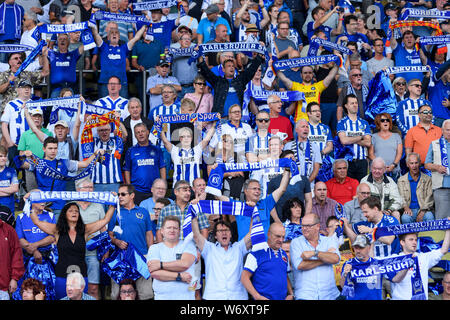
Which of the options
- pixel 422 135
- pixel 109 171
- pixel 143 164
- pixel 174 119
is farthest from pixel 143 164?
pixel 422 135

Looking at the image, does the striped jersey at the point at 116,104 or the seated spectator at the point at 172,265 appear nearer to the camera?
the seated spectator at the point at 172,265

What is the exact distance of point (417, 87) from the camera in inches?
614

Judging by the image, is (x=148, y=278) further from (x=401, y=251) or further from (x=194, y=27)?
(x=194, y=27)

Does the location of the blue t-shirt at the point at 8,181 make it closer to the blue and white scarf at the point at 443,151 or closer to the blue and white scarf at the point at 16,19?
the blue and white scarf at the point at 16,19

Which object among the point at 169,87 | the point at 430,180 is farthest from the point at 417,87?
the point at 169,87

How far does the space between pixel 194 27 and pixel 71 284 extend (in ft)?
26.1

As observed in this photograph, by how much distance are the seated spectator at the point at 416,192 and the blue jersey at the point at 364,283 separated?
10.1 feet

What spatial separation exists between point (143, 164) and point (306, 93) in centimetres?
311

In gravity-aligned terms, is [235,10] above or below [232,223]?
above

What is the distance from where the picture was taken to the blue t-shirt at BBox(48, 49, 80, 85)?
15.8m

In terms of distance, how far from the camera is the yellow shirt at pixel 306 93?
15273 mm

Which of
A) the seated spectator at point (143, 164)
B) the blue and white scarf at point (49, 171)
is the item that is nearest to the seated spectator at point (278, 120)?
the seated spectator at point (143, 164)

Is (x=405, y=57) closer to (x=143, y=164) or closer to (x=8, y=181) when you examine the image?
(x=143, y=164)

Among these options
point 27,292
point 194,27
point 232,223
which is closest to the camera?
point 27,292
